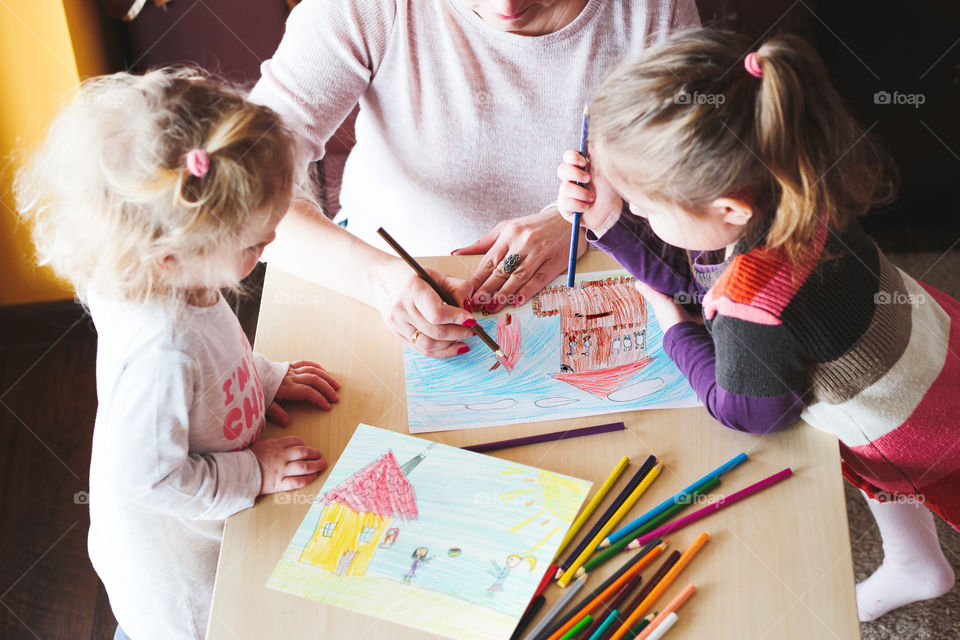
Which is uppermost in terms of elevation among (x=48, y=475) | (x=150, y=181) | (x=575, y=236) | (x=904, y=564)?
(x=150, y=181)

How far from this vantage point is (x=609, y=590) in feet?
2.61

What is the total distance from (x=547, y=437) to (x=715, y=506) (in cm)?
19

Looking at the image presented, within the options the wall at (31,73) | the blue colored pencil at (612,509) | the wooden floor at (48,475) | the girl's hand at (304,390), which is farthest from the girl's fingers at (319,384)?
the wall at (31,73)

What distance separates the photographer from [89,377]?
2.05 metres

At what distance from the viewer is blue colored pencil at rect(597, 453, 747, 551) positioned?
2.74 feet

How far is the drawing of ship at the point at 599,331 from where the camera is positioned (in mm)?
1009

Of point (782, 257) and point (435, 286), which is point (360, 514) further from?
point (782, 257)

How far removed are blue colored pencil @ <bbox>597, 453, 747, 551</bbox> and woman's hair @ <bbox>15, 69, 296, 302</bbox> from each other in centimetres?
47

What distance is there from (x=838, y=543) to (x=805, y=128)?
1.36 ft

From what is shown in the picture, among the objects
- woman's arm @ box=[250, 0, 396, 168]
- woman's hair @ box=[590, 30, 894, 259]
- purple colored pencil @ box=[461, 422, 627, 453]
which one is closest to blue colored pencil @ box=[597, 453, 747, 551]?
purple colored pencil @ box=[461, 422, 627, 453]

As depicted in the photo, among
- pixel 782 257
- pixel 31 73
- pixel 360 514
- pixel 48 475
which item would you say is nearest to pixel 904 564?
pixel 782 257

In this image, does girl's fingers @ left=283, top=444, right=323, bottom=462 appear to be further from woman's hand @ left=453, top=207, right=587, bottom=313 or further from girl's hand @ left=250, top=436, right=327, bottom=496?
woman's hand @ left=453, top=207, right=587, bottom=313

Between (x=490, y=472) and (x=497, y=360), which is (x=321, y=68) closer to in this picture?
(x=497, y=360)

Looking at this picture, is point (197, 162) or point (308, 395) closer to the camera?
point (197, 162)
